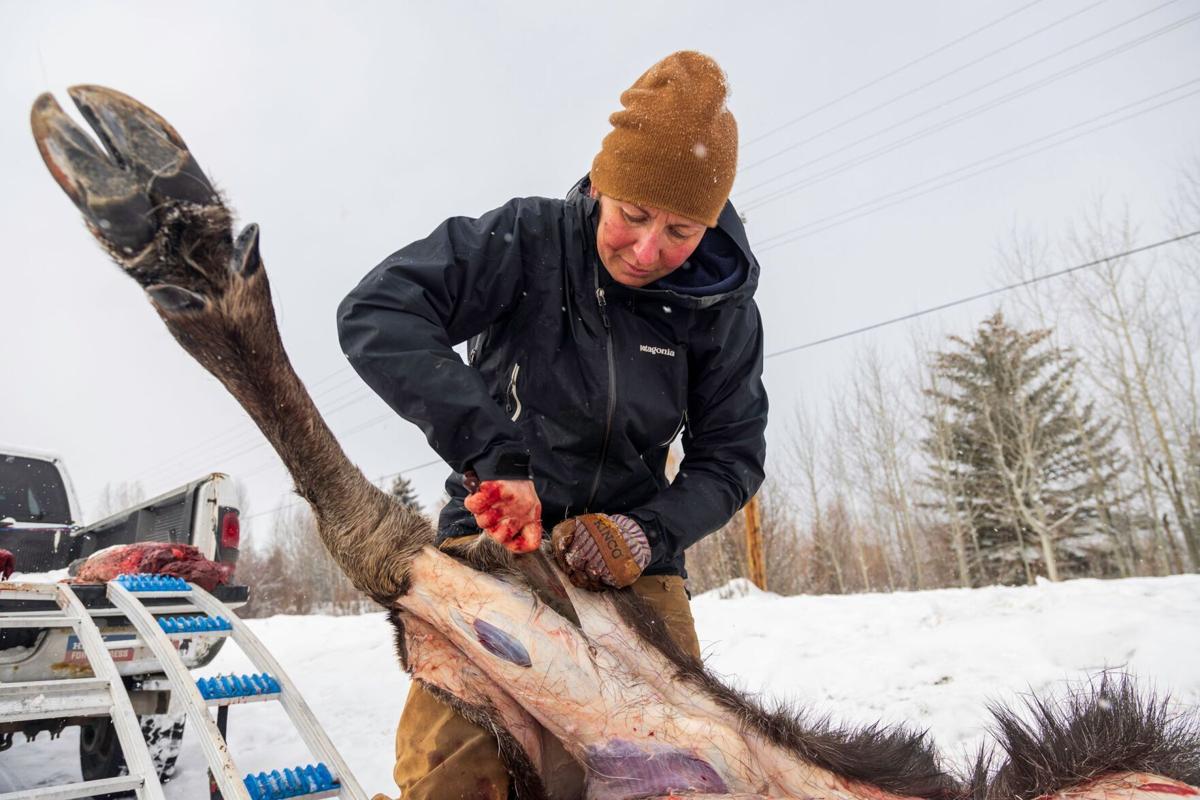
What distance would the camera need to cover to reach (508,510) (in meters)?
1.56

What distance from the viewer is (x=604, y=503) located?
2102 millimetres

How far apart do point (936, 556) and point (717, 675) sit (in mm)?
30129

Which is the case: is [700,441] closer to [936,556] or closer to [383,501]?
[383,501]

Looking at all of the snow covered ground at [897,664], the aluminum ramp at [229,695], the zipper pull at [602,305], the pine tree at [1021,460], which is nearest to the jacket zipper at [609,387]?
the zipper pull at [602,305]

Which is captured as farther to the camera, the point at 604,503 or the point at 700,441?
the point at 700,441

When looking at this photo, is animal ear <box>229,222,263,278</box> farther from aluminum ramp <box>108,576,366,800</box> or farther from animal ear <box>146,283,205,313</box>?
aluminum ramp <box>108,576,366,800</box>

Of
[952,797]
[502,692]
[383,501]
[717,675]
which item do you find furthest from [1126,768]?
[383,501]

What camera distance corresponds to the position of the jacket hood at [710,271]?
210 centimetres

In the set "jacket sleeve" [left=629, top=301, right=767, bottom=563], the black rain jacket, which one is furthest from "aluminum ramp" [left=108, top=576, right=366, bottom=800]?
"jacket sleeve" [left=629, top=301, right=767, bottom=563]

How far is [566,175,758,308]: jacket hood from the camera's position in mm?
2104

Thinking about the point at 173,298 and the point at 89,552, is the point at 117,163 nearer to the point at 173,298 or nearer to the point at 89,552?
the point at 173,298

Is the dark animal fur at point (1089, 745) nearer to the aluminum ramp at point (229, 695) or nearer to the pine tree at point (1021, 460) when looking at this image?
the aluminum ramp at point (229, 695)

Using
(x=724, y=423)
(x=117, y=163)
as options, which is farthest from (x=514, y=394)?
(x=117, y=163)

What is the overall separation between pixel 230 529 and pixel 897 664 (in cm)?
486
